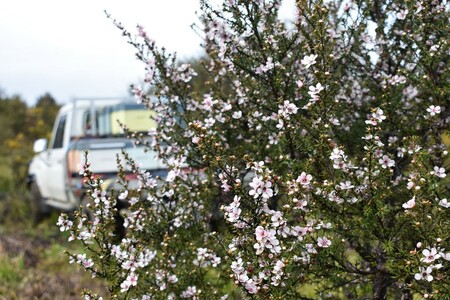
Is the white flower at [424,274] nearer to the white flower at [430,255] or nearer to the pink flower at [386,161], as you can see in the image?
the white flower at [430,255]

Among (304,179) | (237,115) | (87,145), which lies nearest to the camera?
(304,179)

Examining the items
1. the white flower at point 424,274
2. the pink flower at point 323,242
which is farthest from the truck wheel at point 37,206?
the white flower at point 424,274

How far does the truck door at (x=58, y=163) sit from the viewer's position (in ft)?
30.2

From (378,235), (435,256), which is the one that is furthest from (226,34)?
(435,256)

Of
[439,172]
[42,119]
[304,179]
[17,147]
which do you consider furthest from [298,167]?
[42,119]

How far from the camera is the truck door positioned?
362 inches

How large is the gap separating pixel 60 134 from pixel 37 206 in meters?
2.55

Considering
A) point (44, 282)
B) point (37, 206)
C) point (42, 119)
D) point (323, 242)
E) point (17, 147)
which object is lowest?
point (44, 282)

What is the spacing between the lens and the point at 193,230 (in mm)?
3703

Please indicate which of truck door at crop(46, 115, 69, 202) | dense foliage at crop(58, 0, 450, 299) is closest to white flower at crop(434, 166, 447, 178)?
dense foliage at crop(58, 0, 450, 299)

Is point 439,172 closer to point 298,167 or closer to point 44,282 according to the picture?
point 298,167

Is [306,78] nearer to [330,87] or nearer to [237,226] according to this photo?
[330,87]

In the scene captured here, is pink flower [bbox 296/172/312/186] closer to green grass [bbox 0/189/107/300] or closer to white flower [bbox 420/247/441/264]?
white flower [bbox 420/247/441/264]

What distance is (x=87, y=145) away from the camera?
8258mm
